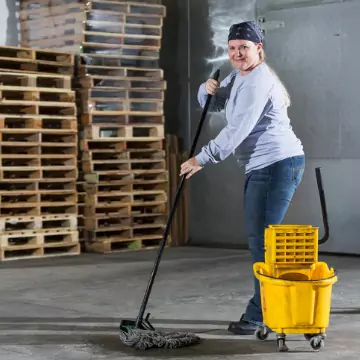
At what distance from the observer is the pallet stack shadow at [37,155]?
435 inches

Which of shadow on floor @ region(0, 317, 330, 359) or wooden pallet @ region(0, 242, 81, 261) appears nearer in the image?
shadow on floor @ region(0, 317, 330, 359)

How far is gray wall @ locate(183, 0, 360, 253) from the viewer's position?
1141cm

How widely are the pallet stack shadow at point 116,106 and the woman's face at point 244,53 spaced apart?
5.65 meters

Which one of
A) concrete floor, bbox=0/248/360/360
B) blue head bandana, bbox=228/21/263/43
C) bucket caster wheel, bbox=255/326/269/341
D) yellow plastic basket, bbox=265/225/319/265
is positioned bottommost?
concrete floor, bbox=0/248/360/360

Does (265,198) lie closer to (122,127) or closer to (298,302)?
(298,302)

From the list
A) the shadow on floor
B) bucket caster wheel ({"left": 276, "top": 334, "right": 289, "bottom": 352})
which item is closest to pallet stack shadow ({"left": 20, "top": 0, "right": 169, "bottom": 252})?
the shadow on floor

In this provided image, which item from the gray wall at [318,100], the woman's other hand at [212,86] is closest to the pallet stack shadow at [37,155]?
the gray wall at [318,100]

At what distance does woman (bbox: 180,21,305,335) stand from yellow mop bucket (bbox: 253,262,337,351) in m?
0.53

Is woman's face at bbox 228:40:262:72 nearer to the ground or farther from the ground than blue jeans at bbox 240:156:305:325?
farther from the ground

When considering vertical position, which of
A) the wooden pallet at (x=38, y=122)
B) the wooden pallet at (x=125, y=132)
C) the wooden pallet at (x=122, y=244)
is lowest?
the wooden pallet at (x=122, y=244)

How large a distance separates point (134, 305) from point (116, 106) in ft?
15.6

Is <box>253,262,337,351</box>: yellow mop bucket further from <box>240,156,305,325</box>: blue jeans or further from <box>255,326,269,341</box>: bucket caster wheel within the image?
<box>240,156,305,325</box>: blue jeans

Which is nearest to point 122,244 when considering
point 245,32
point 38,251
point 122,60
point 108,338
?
point 38,251

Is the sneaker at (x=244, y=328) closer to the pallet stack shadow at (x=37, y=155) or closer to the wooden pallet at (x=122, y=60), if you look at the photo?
the pallet stack shadow at (x=37, y=155)
